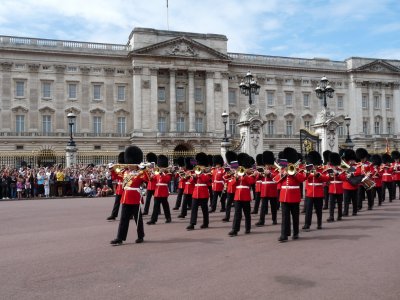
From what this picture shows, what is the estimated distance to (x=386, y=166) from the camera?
16.9m

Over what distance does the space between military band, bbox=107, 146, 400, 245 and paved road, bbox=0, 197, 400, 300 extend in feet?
1.47

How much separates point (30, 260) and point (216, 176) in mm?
7437

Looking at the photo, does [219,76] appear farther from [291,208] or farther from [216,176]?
[291,208]

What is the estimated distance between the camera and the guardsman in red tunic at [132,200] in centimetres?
867

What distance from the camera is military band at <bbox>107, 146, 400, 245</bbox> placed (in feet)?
29.9

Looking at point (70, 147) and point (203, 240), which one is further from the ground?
point (70, 147)

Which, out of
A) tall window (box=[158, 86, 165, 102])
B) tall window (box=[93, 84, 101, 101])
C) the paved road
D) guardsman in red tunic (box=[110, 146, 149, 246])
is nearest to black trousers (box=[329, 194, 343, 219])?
the paved road

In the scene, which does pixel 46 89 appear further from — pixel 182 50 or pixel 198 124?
pixel 198 124

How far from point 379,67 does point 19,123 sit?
138 feet

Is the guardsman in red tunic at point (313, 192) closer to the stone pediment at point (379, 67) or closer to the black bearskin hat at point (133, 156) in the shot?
the black bearskin hat at point (133, 156)

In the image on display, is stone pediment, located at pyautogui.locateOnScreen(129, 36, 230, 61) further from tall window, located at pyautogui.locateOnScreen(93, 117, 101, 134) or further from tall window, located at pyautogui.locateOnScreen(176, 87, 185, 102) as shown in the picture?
tall window, located at pyautogui.locateOnScreen(93, 117, 101, 134)

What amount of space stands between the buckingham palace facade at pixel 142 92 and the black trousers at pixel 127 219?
116 ft

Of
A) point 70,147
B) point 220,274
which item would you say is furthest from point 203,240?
point 70,147

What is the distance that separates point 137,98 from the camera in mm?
45219
